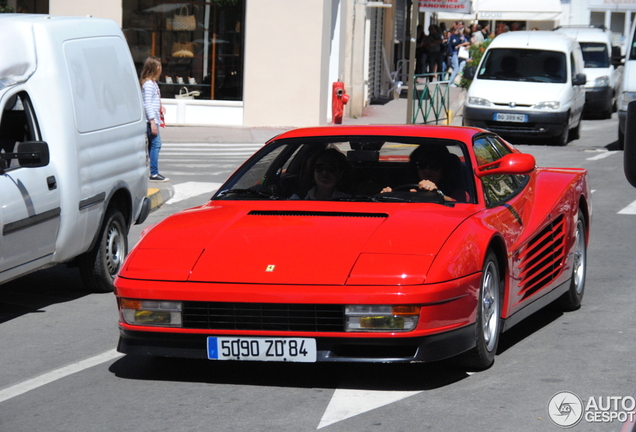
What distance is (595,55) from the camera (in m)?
28.3

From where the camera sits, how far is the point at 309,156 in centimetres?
675

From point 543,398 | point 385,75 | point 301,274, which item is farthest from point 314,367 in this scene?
point 385,75

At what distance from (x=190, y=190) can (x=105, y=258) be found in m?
6.07

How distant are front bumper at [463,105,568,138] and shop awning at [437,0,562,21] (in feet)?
88.8

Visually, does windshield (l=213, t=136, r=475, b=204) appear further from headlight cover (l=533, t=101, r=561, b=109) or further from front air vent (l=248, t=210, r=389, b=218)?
headlight cover (l=533, t=101, r=561, b=109)

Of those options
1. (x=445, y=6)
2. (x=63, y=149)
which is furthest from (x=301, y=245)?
(x=445, y=6)

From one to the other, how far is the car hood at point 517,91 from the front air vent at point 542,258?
529 inches

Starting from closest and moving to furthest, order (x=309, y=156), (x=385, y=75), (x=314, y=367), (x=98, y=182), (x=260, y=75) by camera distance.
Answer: (x=314, y=367) → (x=309, y=156) → (x=98, y=182) → (x=260, y=75) → (x=385, y=75)

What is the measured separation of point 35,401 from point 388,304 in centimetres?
180

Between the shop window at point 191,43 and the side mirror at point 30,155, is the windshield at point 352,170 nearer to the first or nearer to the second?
the side mirror at point 30,155

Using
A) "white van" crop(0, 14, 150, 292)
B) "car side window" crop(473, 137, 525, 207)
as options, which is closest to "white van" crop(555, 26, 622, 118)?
"white van" crop(0, 14, 150, 292)

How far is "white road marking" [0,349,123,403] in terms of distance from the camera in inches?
214

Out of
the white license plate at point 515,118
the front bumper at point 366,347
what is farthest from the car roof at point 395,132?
the white license plate at point 515,118

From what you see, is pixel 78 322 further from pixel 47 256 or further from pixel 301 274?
pixel 301 274
